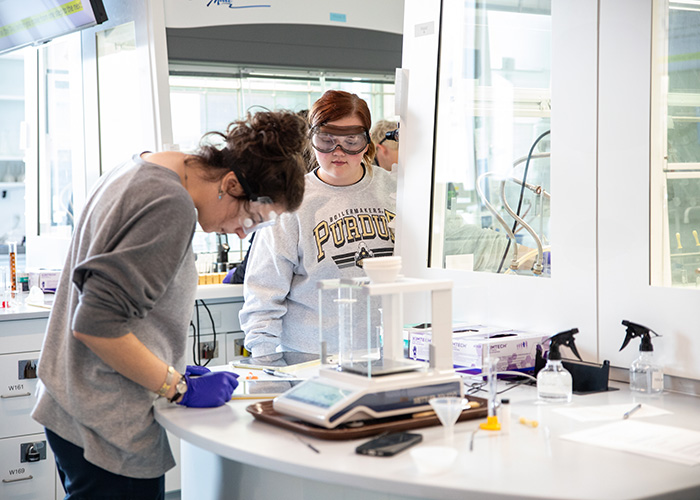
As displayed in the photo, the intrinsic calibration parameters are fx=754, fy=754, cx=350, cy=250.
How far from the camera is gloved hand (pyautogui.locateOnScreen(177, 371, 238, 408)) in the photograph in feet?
5.39

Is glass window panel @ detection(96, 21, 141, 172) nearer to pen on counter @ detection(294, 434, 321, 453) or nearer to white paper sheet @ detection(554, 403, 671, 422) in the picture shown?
pen on counter @ detection(294, 434, 321, 453)

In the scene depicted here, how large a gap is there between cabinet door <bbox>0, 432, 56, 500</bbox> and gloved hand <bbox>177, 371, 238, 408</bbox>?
66.7 inches

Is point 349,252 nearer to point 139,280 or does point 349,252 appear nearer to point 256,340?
point 256,340

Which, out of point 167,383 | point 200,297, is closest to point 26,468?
point 200,297

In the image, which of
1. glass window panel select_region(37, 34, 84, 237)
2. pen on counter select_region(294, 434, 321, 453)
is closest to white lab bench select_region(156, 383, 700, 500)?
pen on counter select_region(294, 434, 321, 453)

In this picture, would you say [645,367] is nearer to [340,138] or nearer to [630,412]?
[630,412]

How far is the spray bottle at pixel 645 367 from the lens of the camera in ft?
5.74

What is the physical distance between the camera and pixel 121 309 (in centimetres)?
141

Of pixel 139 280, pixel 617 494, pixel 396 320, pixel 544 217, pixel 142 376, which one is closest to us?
pixel 617 494

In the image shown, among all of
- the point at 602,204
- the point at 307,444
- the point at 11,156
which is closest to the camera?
the point at 307,444

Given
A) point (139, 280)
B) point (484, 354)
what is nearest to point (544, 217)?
point (484, 354)

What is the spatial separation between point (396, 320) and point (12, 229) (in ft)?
15.2

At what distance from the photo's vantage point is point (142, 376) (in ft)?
4.94

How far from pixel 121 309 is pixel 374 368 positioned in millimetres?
524
